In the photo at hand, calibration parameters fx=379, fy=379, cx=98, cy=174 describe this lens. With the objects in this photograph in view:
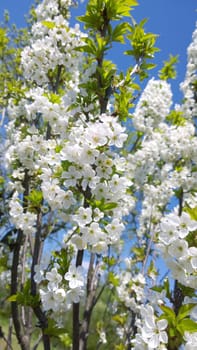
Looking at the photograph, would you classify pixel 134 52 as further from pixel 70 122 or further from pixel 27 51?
pixel 27 51

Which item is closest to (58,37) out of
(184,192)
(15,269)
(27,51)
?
(27,51)

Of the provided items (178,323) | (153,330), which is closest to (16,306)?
(153,330)

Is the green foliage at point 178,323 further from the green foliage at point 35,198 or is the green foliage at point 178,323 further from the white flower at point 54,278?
the green foliage at point 35,198

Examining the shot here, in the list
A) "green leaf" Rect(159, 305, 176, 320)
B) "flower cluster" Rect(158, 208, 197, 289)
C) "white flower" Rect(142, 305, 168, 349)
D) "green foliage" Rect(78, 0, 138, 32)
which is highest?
"green foliage" Rect(78, 0, 138, 32)

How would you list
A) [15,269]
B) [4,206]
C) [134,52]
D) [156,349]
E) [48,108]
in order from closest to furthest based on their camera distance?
[156,349] < [134,52] < [48,108] < [15,269] < [4,206]

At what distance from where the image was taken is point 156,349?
5.48ft

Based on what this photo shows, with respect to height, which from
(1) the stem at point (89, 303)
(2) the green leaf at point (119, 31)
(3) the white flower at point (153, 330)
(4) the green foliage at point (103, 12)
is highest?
(4) the green foliage at point (103, 12)

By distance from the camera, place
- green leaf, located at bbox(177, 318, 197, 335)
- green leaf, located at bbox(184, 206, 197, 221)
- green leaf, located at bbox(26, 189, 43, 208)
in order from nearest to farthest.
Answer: green leaf, located at bbox(177, 318, 197, 335) → green leaf, located at bbox(184, 206, 197, 221) → green leaf, located at bbox(26, 189, 43, 208)

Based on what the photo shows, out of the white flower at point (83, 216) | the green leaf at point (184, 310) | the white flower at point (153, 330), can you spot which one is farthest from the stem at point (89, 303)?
the green leaf at point (184, 310)

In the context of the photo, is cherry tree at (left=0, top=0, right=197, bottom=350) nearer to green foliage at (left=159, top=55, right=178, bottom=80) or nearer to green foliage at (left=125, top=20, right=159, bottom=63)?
green foliage at (left=125, top=20, right=159, bottom=63)

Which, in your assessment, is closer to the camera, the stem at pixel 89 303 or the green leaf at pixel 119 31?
the green leaf at pixel 119 31

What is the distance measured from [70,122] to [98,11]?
2.48 ft

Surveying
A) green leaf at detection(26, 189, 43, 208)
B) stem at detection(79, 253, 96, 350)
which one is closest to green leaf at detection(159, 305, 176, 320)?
green leaf at detection(26, 189, 43, 208)

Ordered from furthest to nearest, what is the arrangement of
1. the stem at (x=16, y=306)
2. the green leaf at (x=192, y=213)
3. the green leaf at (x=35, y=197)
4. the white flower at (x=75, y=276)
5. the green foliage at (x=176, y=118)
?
1. the green foliage at (x=176, y=118)
2. the stem at (x=16, y=306)
3. the green leaf at (x=35, y=197)
4. the white flower at (x=75, y=276)
5. the green leaf at (x=192, y=213)
